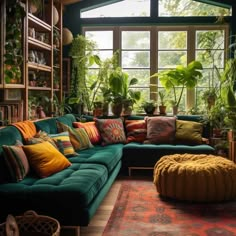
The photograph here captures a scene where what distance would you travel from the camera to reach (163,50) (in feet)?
22.1

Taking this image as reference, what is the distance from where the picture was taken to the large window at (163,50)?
6629mm

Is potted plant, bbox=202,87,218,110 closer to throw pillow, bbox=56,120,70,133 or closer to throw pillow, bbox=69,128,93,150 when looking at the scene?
throw pillow, bbox=69,128,93,150

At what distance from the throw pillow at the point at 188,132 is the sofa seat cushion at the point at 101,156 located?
3.10ft

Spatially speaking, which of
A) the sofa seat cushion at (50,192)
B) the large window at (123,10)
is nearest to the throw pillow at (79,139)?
the sofa seat cushion at (50,192)

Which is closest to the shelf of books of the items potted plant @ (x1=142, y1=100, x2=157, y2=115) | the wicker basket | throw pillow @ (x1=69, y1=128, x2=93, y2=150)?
throw pillow @ (x1=69, y1=128, x2=93, y2=150)

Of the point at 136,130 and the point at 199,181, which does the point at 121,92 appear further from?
the point at 199,181

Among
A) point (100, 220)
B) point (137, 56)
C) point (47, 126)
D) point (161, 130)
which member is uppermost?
point (137, 56)

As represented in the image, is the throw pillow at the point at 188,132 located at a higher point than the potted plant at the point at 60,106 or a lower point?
lower

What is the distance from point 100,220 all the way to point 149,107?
300cm

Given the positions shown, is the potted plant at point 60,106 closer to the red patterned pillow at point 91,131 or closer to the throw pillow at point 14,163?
the red patterned pillow at point 91,131

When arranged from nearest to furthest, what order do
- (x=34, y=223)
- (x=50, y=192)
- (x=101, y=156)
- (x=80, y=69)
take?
1. (x=34, y=223)
2. (x=50, y=192)
3. (x=101, y=156)
4. (x=80, y=69)

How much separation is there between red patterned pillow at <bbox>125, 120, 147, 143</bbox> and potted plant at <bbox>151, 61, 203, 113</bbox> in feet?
2.71

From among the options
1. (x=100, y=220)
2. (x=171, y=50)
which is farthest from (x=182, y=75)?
(x=100, y=220)

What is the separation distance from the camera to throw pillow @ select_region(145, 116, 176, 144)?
5.60 metres
